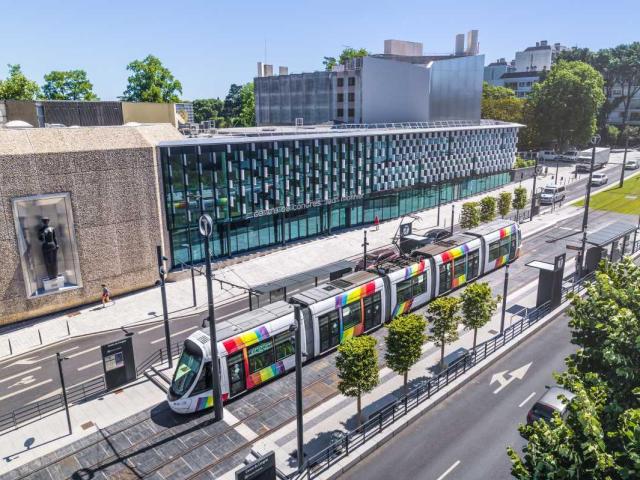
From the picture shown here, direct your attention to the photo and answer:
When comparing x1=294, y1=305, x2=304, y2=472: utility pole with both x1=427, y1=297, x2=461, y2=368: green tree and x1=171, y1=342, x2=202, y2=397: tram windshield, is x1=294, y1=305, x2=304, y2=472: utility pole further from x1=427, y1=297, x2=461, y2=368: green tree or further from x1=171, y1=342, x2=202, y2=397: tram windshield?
x1=427, y1=297, x2=461, y2=368: green tree

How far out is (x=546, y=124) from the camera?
313ft

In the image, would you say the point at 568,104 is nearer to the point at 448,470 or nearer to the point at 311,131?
the point at 311,131

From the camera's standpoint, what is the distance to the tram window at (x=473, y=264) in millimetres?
34631

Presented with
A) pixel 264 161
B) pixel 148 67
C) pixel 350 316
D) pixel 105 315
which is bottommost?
pixel 105 315

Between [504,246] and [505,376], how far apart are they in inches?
634

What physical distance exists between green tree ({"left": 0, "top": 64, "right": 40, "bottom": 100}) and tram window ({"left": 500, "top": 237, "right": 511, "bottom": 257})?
195 feet

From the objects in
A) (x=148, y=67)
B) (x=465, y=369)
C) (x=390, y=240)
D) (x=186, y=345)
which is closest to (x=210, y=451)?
(x=186, y=345)

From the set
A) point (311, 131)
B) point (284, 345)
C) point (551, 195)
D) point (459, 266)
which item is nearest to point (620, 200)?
point (551, 195)

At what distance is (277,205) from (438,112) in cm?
3469

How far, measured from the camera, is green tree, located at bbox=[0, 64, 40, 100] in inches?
2404

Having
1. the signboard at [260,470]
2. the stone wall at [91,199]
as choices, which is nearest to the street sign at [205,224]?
the signboard at [260,470]

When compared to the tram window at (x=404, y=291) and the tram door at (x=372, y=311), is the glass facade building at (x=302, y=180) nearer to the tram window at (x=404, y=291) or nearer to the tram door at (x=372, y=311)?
the tram door at (x=372, y=311)

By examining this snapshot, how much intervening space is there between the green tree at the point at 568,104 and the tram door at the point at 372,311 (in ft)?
250

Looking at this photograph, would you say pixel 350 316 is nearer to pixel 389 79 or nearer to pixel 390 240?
pixel 390 240
